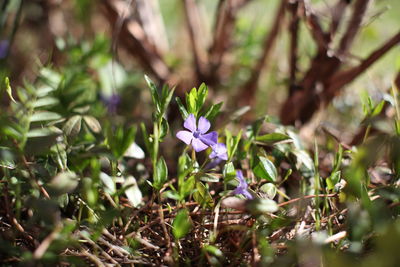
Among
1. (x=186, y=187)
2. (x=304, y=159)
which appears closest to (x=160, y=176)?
(x=186, y=187)

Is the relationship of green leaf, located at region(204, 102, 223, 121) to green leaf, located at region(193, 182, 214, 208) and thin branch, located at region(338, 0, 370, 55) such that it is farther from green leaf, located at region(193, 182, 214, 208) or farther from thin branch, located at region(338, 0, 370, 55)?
thin branch, located at region(338, 0, 370, 55)

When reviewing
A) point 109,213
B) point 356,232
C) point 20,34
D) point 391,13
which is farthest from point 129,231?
point 391,13

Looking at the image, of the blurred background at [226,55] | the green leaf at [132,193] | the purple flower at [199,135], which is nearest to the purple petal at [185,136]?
the purple flower at [199,135]

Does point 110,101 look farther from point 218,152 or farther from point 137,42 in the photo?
point 218,152

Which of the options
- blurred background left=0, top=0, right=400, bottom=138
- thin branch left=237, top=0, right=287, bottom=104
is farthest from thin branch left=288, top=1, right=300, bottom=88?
thin branch left=237, top=0, right=287, bottom=104

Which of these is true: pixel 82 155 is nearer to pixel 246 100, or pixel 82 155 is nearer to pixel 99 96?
pixel 99 96

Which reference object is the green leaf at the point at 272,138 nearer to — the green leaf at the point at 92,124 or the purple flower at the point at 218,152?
the purple flower at the point at 218,152
